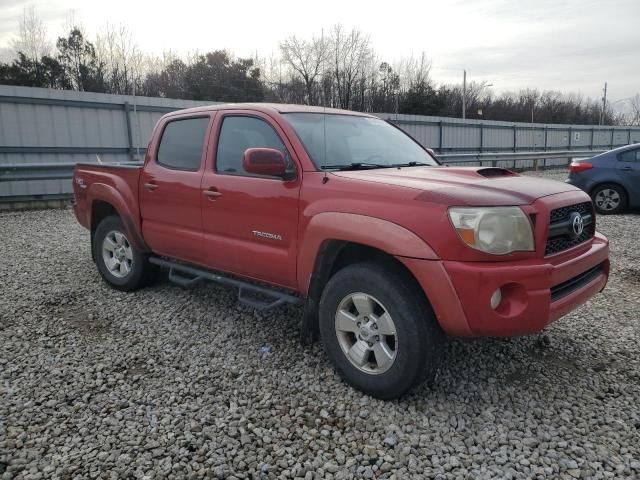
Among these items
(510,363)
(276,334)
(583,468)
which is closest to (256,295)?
(276,334)

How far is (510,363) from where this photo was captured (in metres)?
3.53

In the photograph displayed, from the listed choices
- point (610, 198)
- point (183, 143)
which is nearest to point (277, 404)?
point (183, 143)

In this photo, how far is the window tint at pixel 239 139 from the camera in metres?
3.75

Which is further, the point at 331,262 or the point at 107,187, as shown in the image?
the point at 107,187

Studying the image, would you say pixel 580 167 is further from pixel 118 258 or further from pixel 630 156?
pixel 118 258

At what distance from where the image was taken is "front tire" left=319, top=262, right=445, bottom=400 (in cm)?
283

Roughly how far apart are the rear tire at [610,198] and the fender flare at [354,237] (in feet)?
28.0

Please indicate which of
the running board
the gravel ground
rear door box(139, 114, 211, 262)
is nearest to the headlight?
the gravel ground

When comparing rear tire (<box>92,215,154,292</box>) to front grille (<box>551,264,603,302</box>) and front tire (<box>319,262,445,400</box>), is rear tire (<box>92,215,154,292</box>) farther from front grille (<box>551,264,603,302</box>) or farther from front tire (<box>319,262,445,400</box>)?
front grille (<box>551,264,603,302</box>)

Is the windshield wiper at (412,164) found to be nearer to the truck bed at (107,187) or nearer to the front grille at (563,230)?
the front grille at (563,230)

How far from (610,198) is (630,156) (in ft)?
2.82

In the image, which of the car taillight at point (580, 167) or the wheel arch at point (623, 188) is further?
the car taillight at point (580, 167)

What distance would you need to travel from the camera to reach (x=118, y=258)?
527cm

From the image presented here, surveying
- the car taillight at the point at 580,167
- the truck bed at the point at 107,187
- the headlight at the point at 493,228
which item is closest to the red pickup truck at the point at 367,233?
the headlight at the point at 493,228
